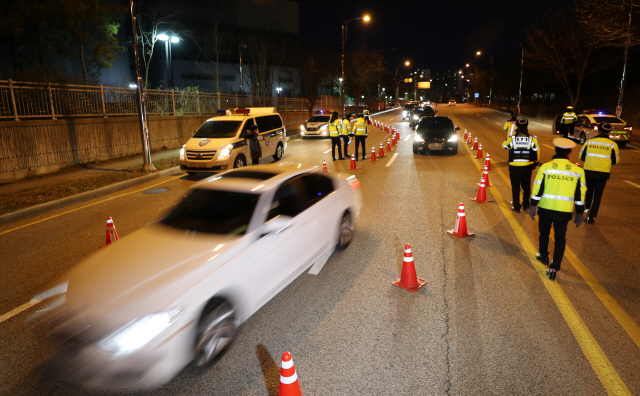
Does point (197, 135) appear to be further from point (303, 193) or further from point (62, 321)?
point (62, 321)

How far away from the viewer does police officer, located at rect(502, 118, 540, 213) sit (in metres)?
8.00

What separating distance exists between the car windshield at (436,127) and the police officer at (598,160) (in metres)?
9.28

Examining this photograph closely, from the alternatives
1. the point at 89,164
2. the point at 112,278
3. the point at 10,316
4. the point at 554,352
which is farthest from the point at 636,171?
the point at 89,164

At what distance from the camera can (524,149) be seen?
8.02m

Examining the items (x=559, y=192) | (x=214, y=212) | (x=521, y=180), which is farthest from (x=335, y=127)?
(x=214, y=212)

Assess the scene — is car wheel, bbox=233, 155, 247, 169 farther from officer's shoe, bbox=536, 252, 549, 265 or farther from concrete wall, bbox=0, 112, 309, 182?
officer's shoe, bbox=536, 252, 549, 265

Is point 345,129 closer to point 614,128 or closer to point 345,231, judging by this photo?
point 345,231

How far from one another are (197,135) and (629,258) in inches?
468

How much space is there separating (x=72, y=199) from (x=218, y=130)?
16.9 ft

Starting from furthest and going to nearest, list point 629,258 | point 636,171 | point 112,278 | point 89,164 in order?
point 89,164
point 636,171
point 629,258
point 112,278

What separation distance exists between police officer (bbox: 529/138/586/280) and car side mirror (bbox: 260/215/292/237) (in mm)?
3204

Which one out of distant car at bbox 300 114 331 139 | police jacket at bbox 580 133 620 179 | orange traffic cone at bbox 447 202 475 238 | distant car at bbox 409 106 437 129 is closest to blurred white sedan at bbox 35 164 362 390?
orange traffic cone at bbox 447 202 475 238

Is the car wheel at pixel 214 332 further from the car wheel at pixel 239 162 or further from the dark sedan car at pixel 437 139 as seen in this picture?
the dark sedan car at pixel 437 139

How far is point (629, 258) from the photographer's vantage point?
19.4ft
